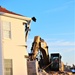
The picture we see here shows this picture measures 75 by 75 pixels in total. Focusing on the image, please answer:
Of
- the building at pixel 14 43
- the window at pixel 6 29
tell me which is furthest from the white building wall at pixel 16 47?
the window at pixel 6 29

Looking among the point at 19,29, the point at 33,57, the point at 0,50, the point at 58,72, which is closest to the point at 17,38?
the point at 19,29

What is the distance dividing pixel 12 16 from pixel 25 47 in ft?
10.4

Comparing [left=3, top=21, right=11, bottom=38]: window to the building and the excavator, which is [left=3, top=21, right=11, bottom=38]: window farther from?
the excavator

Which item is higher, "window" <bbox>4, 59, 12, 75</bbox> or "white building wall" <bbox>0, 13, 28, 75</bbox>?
"white building wall" <bbox>0, 13, 28, 75</bbox>

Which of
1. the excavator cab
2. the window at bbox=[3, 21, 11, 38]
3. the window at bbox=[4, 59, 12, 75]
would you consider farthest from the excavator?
the window at bbox=[4, 59, 12, 75]

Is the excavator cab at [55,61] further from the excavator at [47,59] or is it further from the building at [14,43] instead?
the building at [14,43]

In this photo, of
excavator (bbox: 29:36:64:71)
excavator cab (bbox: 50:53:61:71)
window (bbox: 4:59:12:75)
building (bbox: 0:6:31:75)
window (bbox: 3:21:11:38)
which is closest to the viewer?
window (bbox: 4:59:12:75)

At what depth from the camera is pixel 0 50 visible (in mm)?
21844

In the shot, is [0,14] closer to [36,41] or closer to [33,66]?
[33,66]

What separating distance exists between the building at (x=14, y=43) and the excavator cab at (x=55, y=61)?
41.7 feet

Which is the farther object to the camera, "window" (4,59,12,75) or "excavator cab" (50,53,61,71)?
"excavator cab" (50,53,61,71)

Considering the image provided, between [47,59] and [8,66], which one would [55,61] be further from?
[8,66]

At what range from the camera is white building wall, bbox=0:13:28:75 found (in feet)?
89.5

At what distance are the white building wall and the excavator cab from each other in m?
12.9
